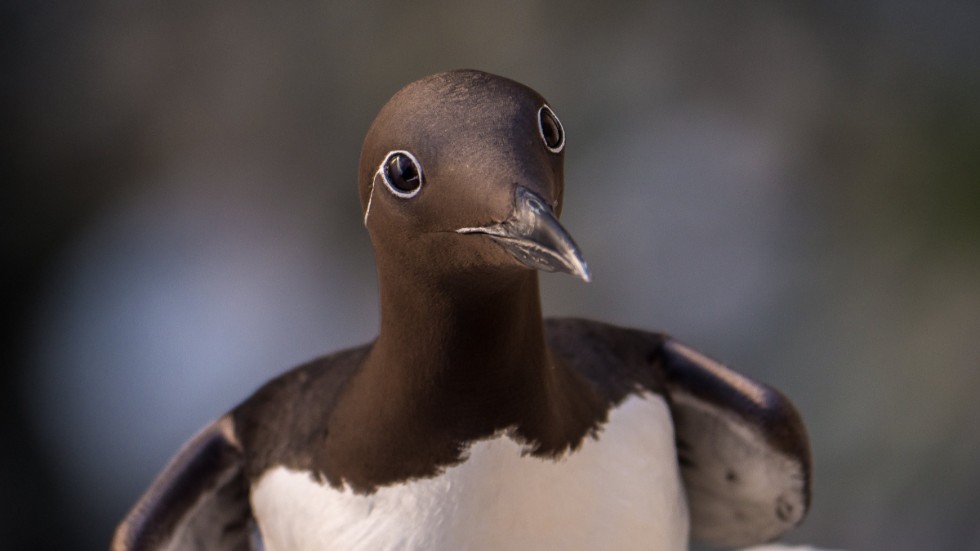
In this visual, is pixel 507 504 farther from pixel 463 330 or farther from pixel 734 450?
pixel 734 450

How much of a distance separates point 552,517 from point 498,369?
1.12ft

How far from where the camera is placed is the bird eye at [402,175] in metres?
1.81

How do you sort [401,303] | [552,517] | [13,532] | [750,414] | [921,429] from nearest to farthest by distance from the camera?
[401,303]
[552,517]
[750,414]
[921,429]
[13,532]

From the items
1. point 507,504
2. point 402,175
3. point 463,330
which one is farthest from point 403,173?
point 507,504

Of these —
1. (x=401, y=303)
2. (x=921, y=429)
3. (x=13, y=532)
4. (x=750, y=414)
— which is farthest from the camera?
(x=13, y=532)

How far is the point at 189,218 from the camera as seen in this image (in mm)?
5039

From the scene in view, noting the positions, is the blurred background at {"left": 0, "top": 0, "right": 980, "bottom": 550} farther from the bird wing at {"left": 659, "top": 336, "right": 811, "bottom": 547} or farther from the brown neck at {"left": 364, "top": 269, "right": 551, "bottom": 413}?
the brown neck at {"left": 364, "top": 269, "right": 551, "bottom": 413}

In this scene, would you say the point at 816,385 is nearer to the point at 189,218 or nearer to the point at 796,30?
the point at 796,30

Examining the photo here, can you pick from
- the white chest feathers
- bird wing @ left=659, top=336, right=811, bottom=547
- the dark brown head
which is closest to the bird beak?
the dark brown head

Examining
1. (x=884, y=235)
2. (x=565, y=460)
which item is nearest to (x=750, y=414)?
(x=565, y=460)

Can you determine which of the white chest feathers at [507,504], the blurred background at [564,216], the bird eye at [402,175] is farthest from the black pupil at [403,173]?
the blurred background at [564,216]

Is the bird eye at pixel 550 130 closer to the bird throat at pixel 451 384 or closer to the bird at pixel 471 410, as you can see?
the bird at pixel 471 410

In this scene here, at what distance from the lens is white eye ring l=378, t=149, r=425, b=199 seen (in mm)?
→ 1792

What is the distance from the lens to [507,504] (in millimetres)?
2088
